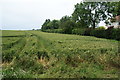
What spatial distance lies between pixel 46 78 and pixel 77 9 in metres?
23.9

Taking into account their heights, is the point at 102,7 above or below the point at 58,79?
above

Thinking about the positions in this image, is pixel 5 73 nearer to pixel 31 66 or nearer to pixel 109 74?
pixel 31 66

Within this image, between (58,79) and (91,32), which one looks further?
(91,32)

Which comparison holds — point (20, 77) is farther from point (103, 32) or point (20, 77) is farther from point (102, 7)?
point (102, 7)

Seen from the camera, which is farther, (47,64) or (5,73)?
(47,64)

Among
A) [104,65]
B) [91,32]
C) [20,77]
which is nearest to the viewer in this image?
[20,77]

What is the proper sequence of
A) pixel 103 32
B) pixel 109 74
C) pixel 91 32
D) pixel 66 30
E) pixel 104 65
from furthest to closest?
pixel 66 30, pixel 91 32, pixel 103 32, pixel 104 65, pixel 109 74

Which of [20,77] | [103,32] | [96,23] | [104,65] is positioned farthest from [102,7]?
[20,77]

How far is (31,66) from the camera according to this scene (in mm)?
3512

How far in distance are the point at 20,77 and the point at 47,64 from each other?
47.4 inches

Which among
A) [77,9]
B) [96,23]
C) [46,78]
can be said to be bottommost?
[46,78]

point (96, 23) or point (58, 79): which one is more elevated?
point (96, 23)

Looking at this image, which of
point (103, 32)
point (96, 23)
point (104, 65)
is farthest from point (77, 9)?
point (104, 65)

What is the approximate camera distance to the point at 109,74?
10.9ft
